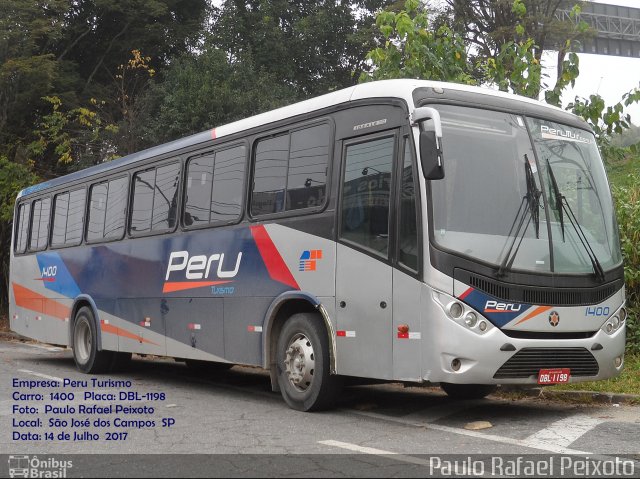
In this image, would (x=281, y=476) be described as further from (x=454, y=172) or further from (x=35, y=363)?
(x=35, y=363)

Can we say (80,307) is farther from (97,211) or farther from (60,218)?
(60,218)

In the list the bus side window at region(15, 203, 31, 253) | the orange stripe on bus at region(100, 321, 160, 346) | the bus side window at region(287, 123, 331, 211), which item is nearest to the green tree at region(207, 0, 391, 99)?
the bus side window at region(15, 203, 31, 253)

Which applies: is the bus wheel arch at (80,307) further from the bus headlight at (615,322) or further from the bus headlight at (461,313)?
the bus headlight at (615,322)

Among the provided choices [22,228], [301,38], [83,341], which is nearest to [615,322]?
[83,341]

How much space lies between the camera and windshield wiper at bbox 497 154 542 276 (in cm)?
801

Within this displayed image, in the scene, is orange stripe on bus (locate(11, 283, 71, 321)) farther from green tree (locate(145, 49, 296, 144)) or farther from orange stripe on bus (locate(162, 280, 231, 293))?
green tree (locate(145, 49, 296, 144))

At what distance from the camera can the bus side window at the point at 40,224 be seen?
1661 cm

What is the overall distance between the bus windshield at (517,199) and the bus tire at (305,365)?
1887mm

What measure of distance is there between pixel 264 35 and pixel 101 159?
23.4 feet

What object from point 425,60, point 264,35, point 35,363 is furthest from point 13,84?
point 425,60

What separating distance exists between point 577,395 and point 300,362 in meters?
3.30

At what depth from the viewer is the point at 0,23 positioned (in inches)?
918

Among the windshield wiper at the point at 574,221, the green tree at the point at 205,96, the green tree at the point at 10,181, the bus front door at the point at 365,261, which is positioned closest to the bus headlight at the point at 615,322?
the windshield wiper at the point at 574,221

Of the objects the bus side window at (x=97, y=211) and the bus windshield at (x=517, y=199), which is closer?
the bus windshield at (x=517, y=199)
